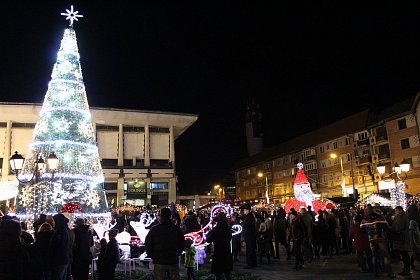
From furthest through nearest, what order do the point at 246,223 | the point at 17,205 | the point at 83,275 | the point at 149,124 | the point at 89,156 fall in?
the point at 149,124, the point at 89,156, the point at 17,205, the point at 246,223, the point at 83,275

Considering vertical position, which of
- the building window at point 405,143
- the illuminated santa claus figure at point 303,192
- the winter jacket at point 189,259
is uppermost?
the building window at point 405,143

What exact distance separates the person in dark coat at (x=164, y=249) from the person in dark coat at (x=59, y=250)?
7.69 ft

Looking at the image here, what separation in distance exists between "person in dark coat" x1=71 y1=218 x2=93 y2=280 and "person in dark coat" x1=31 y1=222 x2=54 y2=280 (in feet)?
3.49

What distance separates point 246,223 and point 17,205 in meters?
13.1

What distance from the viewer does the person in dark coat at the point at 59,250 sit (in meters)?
7.27

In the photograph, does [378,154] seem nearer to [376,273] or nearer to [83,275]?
[376,273]

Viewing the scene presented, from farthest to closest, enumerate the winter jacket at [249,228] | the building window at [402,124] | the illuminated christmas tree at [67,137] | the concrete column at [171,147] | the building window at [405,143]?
the concrete column at [171,147]
the building window at [402,124]
the building window at [405,143]
the illuminated christmas tree at [67,137]
the winter jacket at [249,228]

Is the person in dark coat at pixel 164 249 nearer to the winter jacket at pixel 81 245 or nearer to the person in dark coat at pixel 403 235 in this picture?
the winter jacket at pixel 81 245

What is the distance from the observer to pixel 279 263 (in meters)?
13.9

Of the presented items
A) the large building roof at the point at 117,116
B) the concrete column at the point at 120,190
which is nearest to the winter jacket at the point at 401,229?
the concrete column at the point at 120,190

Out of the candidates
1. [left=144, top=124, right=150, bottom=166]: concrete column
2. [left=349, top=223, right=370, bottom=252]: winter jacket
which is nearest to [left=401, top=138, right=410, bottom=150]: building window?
[left=349, top=223, right=370, bottom=252]: winter jacket

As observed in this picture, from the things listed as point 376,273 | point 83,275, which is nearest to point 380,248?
point 376,273

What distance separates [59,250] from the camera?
7309 mm

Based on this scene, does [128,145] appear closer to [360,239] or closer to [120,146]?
[120,146]
